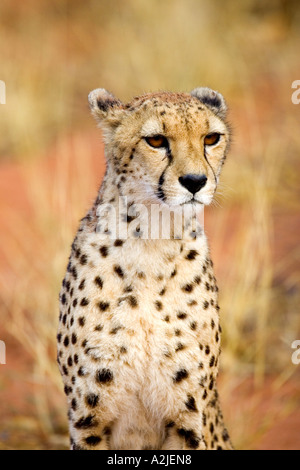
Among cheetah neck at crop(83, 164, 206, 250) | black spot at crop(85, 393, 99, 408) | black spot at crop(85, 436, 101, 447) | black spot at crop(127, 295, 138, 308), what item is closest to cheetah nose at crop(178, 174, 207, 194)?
cheetah neck at crop(83, 164, 206, 250)

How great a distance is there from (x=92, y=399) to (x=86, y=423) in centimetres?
9

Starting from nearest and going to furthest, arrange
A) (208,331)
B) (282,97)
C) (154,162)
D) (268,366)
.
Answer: (154,162) < (208,331) < (268,366) < (282,97)

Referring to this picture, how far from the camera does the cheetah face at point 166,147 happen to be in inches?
95.9

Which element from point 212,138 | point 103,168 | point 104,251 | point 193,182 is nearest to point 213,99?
point 212,138

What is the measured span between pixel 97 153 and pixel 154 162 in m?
4.61

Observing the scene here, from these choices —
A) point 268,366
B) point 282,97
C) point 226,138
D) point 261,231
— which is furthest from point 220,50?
point 226,138

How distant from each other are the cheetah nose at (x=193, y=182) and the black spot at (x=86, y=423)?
82cm

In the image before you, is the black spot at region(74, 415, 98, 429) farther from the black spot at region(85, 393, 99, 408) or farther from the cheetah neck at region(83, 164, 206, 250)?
the cheetah neck at region(83, 164, 206, 250)

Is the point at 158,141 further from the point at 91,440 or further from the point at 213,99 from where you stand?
the point at 91,440

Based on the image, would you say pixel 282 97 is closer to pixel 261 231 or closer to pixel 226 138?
pixel 261 231

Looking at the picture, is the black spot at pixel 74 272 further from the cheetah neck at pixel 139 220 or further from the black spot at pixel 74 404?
the black spot at pixel 74 404

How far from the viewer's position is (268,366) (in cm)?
450

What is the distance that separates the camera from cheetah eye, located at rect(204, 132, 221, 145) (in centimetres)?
259

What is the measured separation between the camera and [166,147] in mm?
2521
